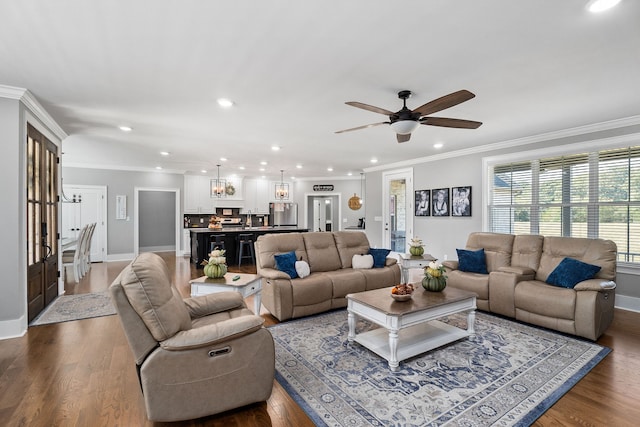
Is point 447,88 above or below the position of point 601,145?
above

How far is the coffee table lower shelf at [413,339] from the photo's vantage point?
2750 millimetres

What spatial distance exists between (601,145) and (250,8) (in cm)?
517

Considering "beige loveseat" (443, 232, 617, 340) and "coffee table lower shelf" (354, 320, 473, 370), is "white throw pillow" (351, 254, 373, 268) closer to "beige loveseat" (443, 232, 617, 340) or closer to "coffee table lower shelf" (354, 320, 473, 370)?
"beige loveseat" (443, 232, 617, 340)

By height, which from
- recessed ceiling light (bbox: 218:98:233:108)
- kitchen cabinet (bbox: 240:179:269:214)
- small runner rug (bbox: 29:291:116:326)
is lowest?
small runner rug (bbox: 29:291:116:326)

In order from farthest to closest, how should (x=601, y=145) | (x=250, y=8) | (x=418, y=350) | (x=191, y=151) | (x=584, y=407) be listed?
(x=191, y=151) < (x=601, y=145) < (x=418, y=350) < (x=584, y=407) < (x=250, y=8)

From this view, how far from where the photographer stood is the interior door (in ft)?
12.1

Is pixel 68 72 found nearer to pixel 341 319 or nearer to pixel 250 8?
pixel 250 8

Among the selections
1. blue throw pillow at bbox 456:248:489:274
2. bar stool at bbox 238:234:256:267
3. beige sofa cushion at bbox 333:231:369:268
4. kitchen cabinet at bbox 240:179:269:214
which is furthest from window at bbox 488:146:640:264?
kitchen cabinet at bbox 240:179:269:214

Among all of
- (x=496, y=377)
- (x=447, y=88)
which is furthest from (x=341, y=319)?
(x=447, y=88)

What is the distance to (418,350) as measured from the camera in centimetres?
279

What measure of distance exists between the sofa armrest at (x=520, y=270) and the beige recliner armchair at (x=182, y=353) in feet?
10.9

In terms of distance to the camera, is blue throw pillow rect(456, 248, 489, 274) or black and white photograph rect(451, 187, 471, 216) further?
black and white photograph rect(451, 187, 471, 216)

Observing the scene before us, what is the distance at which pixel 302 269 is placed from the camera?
4020 millimetres

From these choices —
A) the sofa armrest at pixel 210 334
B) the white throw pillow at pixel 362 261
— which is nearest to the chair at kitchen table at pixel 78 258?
the white throw pillow at pixel 362 261
